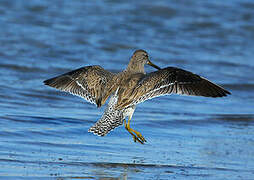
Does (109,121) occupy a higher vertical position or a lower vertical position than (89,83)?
lower

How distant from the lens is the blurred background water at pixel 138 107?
6246 millimetres

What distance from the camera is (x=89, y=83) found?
7188 millimetres

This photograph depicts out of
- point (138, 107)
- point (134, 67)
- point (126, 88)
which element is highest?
point (134, 67)

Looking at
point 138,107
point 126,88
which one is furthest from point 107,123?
point 138,107

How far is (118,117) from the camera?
677 centimetres

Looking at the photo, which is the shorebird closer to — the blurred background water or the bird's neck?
the bird's neck

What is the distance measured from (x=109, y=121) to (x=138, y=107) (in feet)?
8.81

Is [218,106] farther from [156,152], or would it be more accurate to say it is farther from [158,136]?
[156,152]

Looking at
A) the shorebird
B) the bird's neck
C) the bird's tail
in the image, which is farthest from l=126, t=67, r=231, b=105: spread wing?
the bird's neck

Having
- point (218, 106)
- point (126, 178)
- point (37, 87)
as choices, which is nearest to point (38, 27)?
point (37, 87)

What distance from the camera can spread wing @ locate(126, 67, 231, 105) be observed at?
22.1 feet

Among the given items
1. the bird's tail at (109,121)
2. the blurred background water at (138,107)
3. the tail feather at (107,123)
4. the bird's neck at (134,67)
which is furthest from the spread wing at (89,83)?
the blurred background water at (138,107)

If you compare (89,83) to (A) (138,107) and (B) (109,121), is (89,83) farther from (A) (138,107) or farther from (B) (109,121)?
(A) (138,107)

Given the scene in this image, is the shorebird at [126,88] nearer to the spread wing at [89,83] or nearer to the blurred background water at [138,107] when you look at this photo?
the spread wing at [89,83]
